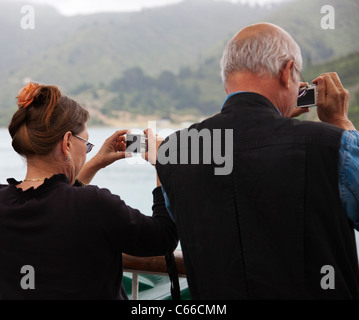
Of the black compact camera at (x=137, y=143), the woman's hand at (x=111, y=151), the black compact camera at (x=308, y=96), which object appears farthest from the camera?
the woman's hand at (x=111, y=151)

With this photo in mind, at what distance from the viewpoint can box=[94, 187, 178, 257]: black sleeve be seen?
97 cm

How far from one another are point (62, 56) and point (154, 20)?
8523 millimetres

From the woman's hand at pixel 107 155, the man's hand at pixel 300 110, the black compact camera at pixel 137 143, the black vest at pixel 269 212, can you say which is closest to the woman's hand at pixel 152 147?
the black compact camera at pixel 137 143

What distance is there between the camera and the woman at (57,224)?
38.2 inches

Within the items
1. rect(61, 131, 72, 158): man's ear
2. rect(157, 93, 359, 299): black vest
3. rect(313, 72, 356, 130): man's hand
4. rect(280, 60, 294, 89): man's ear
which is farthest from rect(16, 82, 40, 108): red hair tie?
rect(313, 72, 356, 130): man's hand

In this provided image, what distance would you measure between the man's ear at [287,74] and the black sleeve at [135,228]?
0.39 meters

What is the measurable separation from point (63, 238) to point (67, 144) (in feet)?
0.72

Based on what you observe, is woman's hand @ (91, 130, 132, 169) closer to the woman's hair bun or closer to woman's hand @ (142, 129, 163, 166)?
woman's hand @ (142, 129, 163, 166)

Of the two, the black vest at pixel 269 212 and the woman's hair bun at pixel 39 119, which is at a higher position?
the woman's hair bun at pixel 39 119

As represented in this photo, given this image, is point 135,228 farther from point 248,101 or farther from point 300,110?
point 300,110

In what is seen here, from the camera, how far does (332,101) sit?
103 cm

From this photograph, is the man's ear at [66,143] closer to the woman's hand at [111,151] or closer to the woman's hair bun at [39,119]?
the woman's hair bun at [39,119]

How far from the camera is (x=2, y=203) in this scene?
1.01 m
